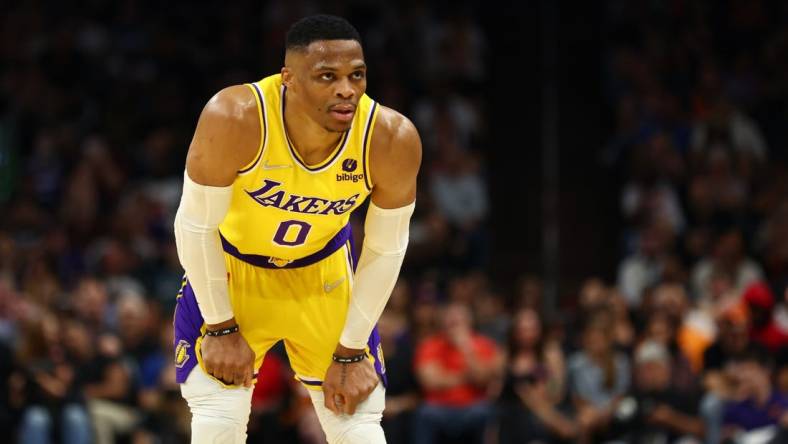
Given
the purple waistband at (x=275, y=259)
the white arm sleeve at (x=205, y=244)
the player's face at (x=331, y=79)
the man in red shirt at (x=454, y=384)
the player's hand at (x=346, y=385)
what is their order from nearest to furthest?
the player's face at (x=331, y=79), the white arm sleeve at (x=205, y=244), the player's hand at (x=346, y=385), the purple waistband at (x=275, y=259), the man in red shirt at (x=454, y=384)

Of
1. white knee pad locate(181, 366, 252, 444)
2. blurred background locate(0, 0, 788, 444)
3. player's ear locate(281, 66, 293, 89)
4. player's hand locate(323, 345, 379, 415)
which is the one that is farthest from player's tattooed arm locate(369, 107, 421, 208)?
blurred background locate(0, 0, 788, 444)

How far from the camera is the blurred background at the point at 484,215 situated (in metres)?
10.2

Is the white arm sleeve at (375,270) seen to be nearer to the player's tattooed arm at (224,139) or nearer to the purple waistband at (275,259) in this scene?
the purple waistband at (275,259)

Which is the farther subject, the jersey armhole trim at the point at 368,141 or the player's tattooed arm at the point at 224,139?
the jersey armhole trim at the point at 368,141

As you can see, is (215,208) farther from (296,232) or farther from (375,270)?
(375,270)

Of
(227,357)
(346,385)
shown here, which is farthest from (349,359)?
(227,357)

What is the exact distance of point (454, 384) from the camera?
1052 centimetres

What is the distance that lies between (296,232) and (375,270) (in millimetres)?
382

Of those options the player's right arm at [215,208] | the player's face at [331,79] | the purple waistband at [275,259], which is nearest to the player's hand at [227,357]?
the player's right arm at [215,208]

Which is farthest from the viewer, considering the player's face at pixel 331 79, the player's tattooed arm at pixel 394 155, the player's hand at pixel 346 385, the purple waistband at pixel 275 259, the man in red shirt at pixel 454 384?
the man in red shirt at pixel 454 384

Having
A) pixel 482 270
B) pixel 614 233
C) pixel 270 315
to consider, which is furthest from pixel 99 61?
pixel 270 315

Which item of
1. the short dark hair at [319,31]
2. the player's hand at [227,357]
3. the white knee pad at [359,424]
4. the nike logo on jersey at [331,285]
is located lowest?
the white knee pad at [359,424]

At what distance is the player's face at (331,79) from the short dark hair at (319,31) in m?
0.02

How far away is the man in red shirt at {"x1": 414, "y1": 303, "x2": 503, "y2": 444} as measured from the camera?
10477 millimetres
